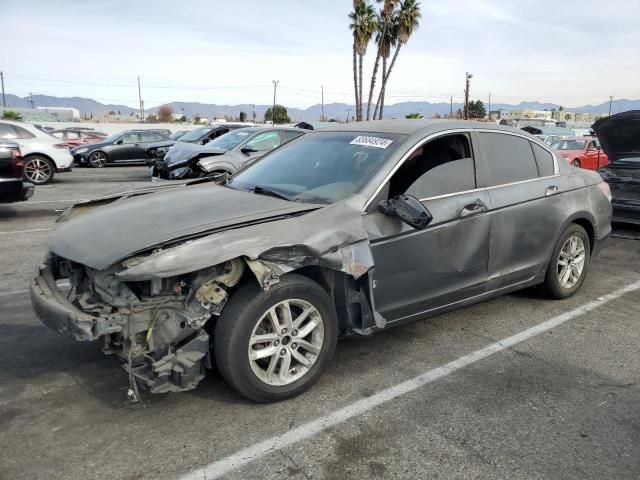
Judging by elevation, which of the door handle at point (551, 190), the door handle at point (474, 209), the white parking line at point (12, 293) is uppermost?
the door handle at point (551, 190)

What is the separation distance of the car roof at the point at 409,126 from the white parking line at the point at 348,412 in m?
1.70

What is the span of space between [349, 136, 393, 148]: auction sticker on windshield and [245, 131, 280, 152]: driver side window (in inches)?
289

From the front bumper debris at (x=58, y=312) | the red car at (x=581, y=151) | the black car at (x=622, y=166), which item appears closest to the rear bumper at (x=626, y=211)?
the black car at (x=622, y=166)

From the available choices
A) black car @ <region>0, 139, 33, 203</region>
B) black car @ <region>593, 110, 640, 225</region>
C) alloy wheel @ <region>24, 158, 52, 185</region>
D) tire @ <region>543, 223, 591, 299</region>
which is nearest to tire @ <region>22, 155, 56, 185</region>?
alloy wheel @ <region>24, 158, 52, 185</region>

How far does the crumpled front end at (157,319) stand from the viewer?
9.82 ft

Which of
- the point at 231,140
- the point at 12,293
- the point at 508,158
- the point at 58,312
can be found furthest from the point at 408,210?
the point at 231,140

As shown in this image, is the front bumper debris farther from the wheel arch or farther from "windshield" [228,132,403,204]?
the wheel arch

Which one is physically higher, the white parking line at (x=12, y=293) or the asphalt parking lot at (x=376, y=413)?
the white parking line at (x=12, y=293)

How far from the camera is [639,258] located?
23.5 feet

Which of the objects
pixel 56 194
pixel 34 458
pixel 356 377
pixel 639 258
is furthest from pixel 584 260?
pixel 56 194

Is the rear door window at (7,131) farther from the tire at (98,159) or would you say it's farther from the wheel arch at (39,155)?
the tire at (98,159)

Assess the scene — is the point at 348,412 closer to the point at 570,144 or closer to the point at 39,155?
the point at 39,155

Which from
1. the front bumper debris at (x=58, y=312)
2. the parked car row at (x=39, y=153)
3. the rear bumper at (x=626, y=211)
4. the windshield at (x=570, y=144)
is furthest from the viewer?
the windshield at (x=570, y=144)

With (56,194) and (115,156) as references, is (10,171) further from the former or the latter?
(115,156)
